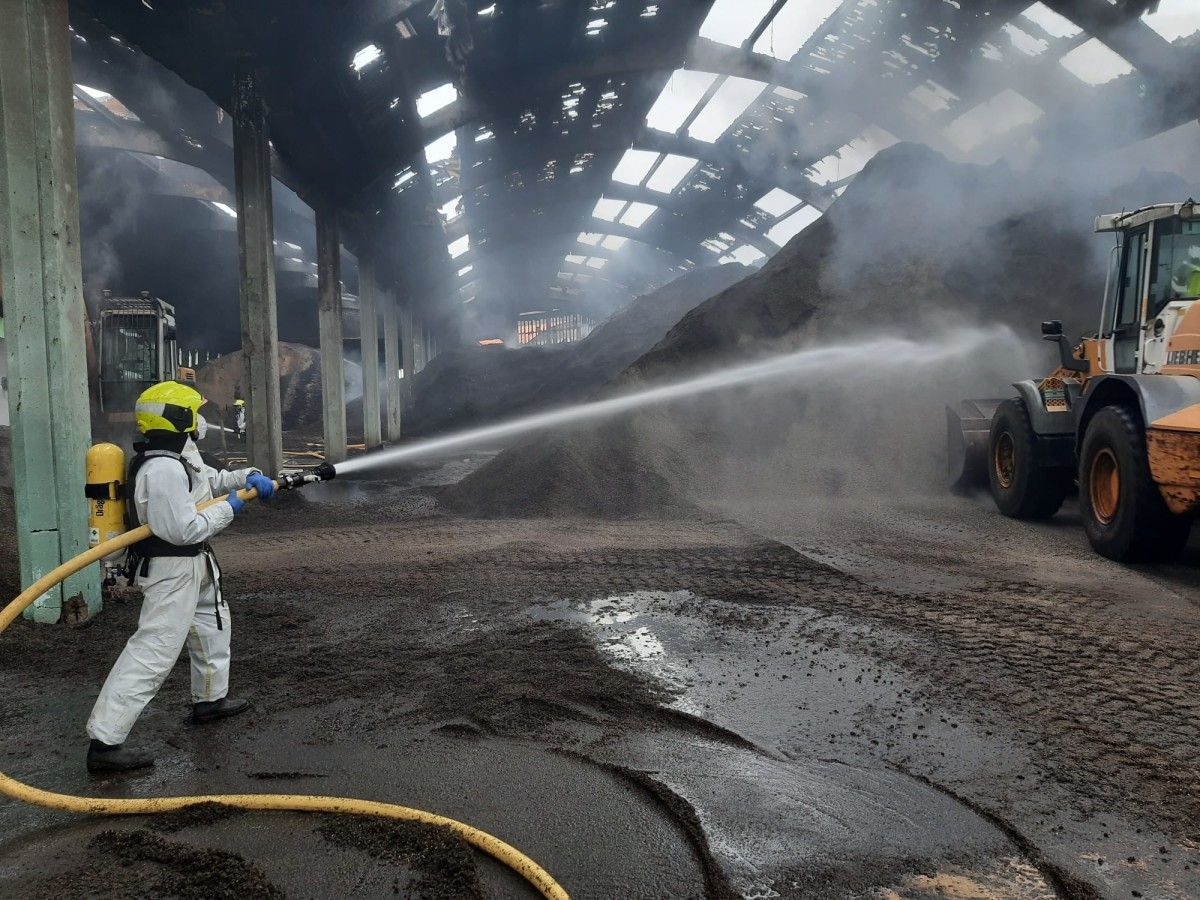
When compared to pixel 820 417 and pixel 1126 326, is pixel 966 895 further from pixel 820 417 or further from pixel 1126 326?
pixel 820 417

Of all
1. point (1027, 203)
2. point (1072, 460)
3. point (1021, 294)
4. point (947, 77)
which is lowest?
point (1072, 460)

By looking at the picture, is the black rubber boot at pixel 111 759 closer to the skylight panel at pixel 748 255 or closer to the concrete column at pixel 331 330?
the concrete column at pixel 331 330

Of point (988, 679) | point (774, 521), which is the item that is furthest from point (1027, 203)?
point (988, 679)

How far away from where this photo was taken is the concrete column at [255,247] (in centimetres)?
1162

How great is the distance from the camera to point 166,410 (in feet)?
11.3

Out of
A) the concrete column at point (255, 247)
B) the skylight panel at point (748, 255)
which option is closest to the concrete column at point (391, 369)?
the concrete column at point (255, 247)

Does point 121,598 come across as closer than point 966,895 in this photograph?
No

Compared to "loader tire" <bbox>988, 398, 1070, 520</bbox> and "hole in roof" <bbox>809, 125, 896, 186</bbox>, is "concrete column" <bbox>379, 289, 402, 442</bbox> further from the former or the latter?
"loader tire" <bbox>988, 398, 1070, 520</bbox>

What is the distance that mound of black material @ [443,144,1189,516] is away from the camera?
10.5 meters

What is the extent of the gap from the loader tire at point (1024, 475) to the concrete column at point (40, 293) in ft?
27.0

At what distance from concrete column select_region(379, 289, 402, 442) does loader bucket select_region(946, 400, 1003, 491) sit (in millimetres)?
18720

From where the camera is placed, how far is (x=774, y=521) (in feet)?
27.7

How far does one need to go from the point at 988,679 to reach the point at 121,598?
5.89 metres

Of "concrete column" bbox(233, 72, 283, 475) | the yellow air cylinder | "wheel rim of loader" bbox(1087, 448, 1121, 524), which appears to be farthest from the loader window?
"concrete column" bbox(233, 72, 283, 475)
